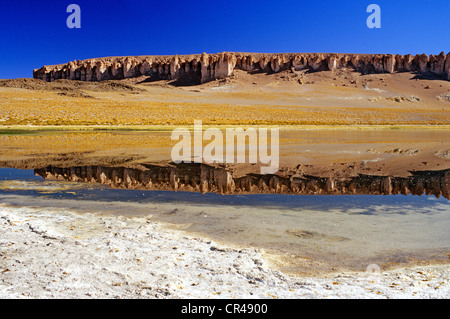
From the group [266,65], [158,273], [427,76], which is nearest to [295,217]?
[158,273]

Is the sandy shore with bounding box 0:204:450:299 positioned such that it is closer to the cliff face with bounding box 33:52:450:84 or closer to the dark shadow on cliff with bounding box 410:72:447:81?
the cliff face with bounding box 33:52:450:84

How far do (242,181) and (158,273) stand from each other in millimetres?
6450

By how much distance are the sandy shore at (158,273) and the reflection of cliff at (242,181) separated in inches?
164

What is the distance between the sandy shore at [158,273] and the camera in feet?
13.0

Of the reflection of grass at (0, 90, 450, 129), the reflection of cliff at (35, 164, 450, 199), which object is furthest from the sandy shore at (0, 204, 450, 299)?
the reflection of grass at (0, 90, 450, 129)

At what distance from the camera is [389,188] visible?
9938mm

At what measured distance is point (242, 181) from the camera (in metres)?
10.7

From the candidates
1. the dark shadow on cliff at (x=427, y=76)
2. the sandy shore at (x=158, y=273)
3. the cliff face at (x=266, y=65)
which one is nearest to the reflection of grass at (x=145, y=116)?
the sandy shore at (x=158, y=273)

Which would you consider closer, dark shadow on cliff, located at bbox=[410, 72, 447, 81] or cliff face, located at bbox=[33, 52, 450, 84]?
dark shadow on cliff, located at bbox=[410, 72, 447, 81]

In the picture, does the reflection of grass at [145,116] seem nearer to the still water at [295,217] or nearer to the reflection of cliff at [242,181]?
the reflection of cliff at [242,181]

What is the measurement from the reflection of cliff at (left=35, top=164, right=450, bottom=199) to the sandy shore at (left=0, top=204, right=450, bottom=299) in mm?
4175

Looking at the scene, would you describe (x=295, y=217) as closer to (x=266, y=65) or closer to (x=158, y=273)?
(x=158, y=273)

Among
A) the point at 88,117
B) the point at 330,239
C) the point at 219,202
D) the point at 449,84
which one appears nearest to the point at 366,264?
the point at 330,239

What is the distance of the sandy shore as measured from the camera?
13.0 feet
